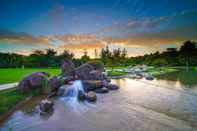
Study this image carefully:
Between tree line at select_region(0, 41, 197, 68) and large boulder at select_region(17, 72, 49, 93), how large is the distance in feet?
63.8

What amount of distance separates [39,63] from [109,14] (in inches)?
1088

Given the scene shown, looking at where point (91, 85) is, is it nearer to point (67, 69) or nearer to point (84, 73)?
point (84, 73)

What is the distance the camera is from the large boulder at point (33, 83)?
32.4ft

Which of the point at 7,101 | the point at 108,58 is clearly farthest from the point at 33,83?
the point at 108,58

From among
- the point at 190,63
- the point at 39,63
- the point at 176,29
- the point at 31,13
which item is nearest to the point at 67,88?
the point at 31,13

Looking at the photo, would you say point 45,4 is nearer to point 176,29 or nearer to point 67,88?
point 67,88

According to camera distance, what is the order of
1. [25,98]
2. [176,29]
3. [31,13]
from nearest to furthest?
1. [25,98]
2. [31,13]
3. [176,29]

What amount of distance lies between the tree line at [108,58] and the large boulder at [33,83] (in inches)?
765

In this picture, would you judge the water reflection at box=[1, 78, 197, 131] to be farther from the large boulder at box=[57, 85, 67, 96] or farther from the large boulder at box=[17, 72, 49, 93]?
the large boulder at box=[57, 85, 67, 96]

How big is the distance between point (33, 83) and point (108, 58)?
35.1 m

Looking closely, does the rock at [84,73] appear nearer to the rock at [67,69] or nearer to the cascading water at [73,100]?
the rock at [67,69]

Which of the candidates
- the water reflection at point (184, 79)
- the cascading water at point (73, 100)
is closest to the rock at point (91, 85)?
the cascading water at point (73, 100)

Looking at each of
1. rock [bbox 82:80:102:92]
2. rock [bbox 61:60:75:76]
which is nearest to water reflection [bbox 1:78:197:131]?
rock [bbox 82:80:102:92]

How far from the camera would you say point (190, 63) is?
48719 millimetres
